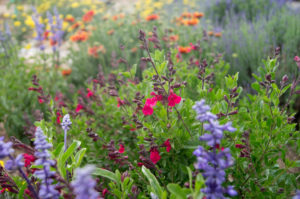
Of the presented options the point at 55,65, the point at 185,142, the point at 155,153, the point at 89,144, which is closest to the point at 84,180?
the point at 155,153

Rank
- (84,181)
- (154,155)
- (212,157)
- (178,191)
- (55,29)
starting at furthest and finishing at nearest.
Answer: (55,29)
(154,155)
(178,191)
(212,157)
(84,181)

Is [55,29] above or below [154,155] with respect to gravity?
above

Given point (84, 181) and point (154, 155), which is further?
point (154, 155)

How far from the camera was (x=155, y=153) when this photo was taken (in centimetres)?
133

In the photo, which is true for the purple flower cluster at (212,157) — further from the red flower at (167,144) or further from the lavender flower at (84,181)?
the red flower at (167,144)

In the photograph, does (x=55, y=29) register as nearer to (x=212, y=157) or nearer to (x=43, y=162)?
(x=43, y=162)

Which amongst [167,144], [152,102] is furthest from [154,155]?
[152,102]

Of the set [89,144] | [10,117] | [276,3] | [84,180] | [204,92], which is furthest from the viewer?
[276,3]

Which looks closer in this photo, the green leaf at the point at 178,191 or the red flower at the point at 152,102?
the green leaf at the point at 178,191

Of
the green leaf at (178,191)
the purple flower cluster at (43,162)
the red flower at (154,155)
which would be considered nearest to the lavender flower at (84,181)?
the purple flower cluster at (43,162)

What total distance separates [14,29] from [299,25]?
759cm

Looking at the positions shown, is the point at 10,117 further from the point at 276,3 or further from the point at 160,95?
the point at 276,3

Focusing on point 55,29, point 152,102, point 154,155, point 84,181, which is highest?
point 55,29

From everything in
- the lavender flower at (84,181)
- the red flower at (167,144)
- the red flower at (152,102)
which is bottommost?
the red flower at (167,144)
